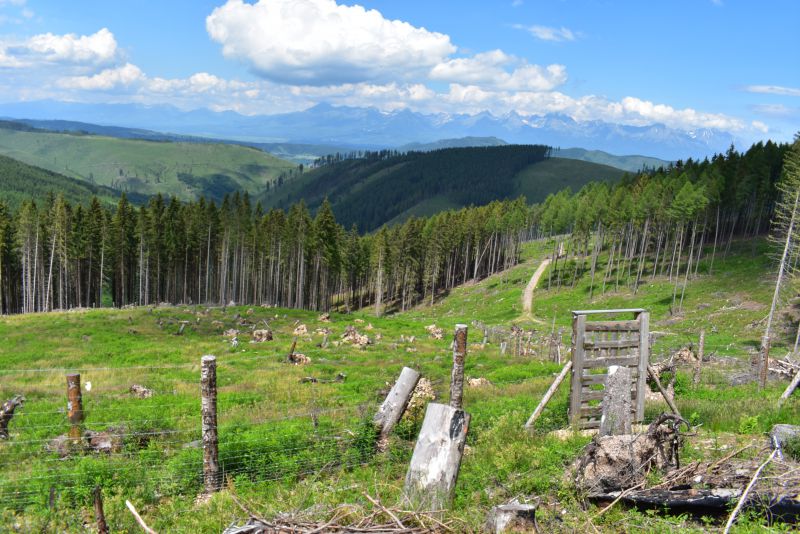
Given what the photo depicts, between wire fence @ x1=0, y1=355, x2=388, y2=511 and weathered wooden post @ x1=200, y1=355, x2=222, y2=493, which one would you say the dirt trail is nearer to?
wire fence @ x1=0, y1=355, x2=388, y2=511

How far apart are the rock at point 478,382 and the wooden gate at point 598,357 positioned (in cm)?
953

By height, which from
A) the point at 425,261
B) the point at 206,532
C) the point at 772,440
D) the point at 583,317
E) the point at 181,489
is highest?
the point at 583,317

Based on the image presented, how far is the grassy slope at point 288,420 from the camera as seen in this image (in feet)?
25.2

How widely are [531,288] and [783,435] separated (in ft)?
256

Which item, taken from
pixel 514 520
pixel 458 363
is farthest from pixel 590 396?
pixel 514 520

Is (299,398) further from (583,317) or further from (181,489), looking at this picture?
(583,317)

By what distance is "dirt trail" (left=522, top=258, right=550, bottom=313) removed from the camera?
72225 mm

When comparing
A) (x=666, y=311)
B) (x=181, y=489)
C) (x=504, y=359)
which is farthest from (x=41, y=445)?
(x=666, y=311)

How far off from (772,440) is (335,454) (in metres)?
7.93

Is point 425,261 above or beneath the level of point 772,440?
beneath

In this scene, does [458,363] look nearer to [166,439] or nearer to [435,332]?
[166,439]

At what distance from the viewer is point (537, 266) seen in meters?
102

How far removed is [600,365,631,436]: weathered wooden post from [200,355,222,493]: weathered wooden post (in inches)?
269

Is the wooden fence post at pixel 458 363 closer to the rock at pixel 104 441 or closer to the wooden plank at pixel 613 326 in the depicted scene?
the wooden plank at pixel 613 326
